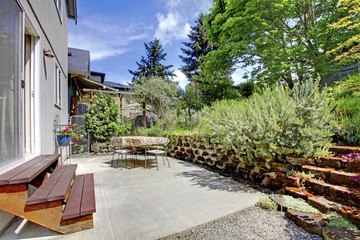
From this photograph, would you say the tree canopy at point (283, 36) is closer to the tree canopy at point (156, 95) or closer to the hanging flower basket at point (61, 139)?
the tree canopy at point (156, 95)

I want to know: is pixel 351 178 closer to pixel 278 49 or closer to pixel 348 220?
pixel 348 220

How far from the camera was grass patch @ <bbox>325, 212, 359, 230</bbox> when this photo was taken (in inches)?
80.1

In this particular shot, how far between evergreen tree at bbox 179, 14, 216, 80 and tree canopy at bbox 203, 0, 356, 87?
11.1 metres

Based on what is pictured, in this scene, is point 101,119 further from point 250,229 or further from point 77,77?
point 250,229

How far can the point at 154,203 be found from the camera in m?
2.84

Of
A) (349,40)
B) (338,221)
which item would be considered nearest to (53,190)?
(338,221)

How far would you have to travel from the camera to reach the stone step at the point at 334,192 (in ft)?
7.81

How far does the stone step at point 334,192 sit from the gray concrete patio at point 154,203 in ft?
2.70

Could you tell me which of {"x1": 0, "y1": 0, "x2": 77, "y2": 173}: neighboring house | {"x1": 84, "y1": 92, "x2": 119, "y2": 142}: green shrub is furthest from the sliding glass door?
{"x1": 84, "y1": 92, "x2": 119, "y2": 142}: green shrub

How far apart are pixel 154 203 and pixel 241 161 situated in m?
2.26

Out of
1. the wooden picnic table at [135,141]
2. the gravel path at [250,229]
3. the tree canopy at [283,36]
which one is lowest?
the gravel path at [250,229]

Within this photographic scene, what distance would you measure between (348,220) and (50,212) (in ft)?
10.7

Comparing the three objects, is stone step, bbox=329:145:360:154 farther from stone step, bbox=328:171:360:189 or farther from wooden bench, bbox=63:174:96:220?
wooden bench, bbox=63:174:96:220

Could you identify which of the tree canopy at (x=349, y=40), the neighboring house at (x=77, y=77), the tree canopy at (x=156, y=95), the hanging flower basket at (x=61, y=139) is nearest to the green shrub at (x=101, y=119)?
the neighboring house at (x=77, y=77)
